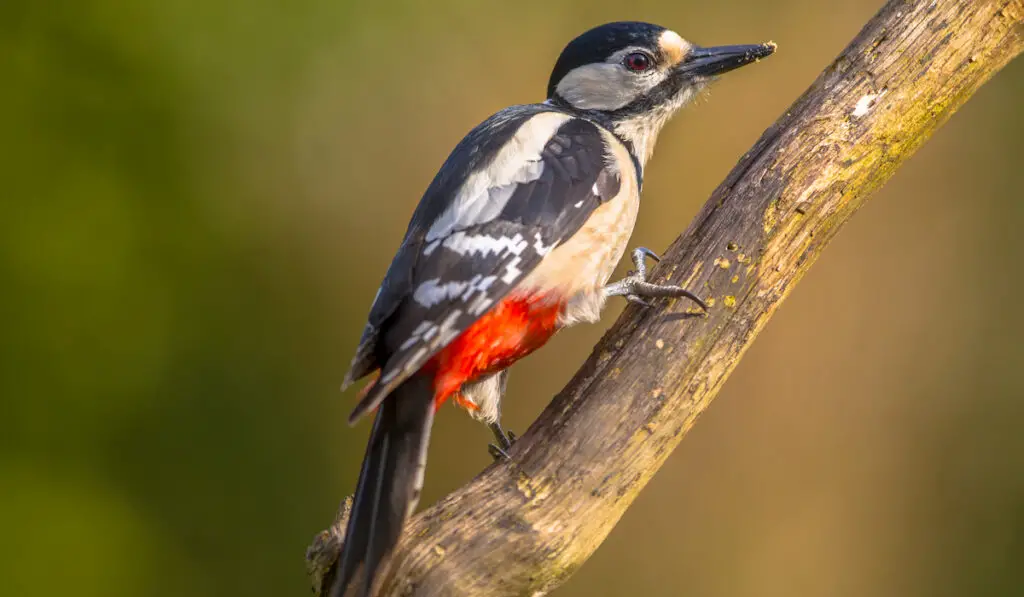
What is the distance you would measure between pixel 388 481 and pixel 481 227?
0.47 meters

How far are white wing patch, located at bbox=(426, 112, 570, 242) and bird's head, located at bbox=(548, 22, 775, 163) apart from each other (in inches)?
10.6

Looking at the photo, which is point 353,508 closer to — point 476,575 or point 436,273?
point 476,575

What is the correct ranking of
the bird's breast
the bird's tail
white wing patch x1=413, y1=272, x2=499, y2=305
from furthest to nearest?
the bird's breast
white wing patch x1=413, y1=272, x2=499, y2=305
the bird's tail

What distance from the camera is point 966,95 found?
1655mm

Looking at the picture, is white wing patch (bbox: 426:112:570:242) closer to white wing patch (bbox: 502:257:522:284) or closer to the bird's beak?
white wing patch (bbox: 502:257:522:284)

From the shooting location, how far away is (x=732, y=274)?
5.25ft

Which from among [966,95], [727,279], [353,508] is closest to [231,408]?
[353,508]

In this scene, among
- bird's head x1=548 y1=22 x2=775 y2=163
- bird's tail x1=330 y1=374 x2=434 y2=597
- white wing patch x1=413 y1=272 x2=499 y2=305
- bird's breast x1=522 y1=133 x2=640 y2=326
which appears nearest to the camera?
bird's tail x1=330 y1=374 x2=434 y2=597

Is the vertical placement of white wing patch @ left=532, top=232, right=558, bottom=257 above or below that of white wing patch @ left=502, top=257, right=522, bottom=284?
above

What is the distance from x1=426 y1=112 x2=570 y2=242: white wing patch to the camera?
5.49ft

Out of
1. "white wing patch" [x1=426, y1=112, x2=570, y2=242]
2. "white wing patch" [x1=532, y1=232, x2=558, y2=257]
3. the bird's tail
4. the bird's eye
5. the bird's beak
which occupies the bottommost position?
the bird's tail

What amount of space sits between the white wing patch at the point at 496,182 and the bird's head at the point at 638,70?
27 centimetres

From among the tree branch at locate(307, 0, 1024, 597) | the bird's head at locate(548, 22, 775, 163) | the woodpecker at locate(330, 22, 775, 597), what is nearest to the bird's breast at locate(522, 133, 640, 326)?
the woodpecker at locate(330, 22, 775, 597)

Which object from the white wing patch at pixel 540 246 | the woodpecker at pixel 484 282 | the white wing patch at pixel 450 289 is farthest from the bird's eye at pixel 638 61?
the white wing patch at pixel 450 289
